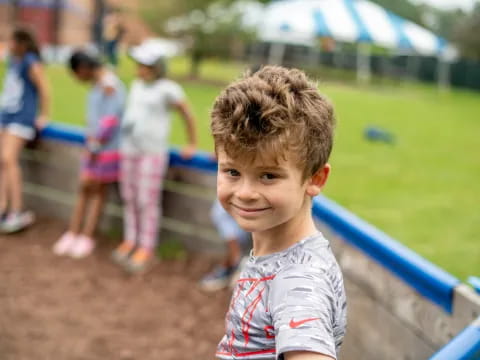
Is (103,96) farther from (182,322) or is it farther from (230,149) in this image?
(230,149)

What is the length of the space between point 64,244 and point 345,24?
62.2 ft

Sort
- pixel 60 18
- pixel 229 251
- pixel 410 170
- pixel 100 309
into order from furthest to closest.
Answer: pixel 60 18 < pixel 410 170 < pixel 229 251 < pixel 100 309

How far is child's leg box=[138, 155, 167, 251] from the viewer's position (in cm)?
432

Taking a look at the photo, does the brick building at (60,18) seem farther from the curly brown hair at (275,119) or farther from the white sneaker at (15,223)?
the curly brown hair at (275,119)

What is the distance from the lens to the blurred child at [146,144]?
4227mm

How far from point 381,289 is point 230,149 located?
142 cm

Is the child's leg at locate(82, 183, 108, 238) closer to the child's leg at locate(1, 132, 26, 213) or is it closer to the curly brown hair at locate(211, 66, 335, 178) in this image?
the child's leg at locate(1, 132, 26, 213)

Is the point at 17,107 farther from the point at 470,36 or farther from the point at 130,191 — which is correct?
the point at 470,36

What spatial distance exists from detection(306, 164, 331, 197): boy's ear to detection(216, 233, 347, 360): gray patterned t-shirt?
103 mm

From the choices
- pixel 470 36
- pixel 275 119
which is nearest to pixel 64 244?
pixel 275 119

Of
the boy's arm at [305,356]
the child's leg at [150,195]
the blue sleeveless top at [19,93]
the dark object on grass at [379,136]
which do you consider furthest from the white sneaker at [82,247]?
the dark object on grass at [379,136]

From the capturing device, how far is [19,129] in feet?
16.7

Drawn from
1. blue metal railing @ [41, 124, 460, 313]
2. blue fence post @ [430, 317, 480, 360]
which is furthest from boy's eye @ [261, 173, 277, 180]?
blue metal railing @ [41, 124, 460, 313]

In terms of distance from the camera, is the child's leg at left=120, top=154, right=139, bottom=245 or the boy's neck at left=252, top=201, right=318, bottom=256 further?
the child's leg at left=120, top=154, right=139, bottom=245
